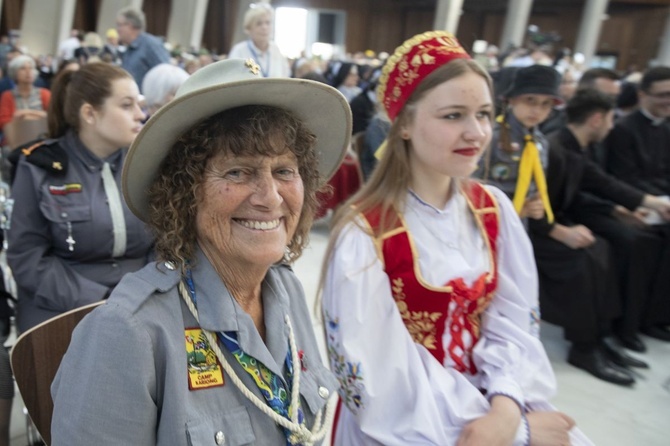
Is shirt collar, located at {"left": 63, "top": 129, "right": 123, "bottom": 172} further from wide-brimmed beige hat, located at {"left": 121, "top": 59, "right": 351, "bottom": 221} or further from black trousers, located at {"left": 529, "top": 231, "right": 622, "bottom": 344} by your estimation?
black trousers, located at {"left": 529, "top": 231, "right": 622, "bottom": 344}

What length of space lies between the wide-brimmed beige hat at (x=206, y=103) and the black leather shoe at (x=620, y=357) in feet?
9.40

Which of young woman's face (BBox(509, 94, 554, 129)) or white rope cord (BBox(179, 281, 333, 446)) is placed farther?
young woman's face (BBox(509, 94, 554, 129))

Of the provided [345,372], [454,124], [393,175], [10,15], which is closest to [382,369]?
[345,372]

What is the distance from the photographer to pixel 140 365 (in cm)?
86

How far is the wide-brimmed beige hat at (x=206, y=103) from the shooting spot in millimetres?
923

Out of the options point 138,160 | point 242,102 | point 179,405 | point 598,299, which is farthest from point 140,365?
point 598,299

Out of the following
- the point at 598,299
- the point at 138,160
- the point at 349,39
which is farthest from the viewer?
the point at 349,39

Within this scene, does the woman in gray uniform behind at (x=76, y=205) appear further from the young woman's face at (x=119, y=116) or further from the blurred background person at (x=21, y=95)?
the blurred background person at (x=21, y=95)

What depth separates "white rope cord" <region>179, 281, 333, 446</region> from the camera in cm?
98

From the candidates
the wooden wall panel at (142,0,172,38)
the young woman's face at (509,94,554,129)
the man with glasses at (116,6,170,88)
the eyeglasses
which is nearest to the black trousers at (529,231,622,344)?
the young woman's face at (509,94,554,129)

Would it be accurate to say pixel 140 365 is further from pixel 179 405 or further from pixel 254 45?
pixel 254 45

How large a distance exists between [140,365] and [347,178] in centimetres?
419

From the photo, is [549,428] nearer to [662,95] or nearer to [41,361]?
[41,361]

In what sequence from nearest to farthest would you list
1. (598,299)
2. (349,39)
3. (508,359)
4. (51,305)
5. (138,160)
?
(138,160), (508,359), (51,305), (598,299), (349,39)
